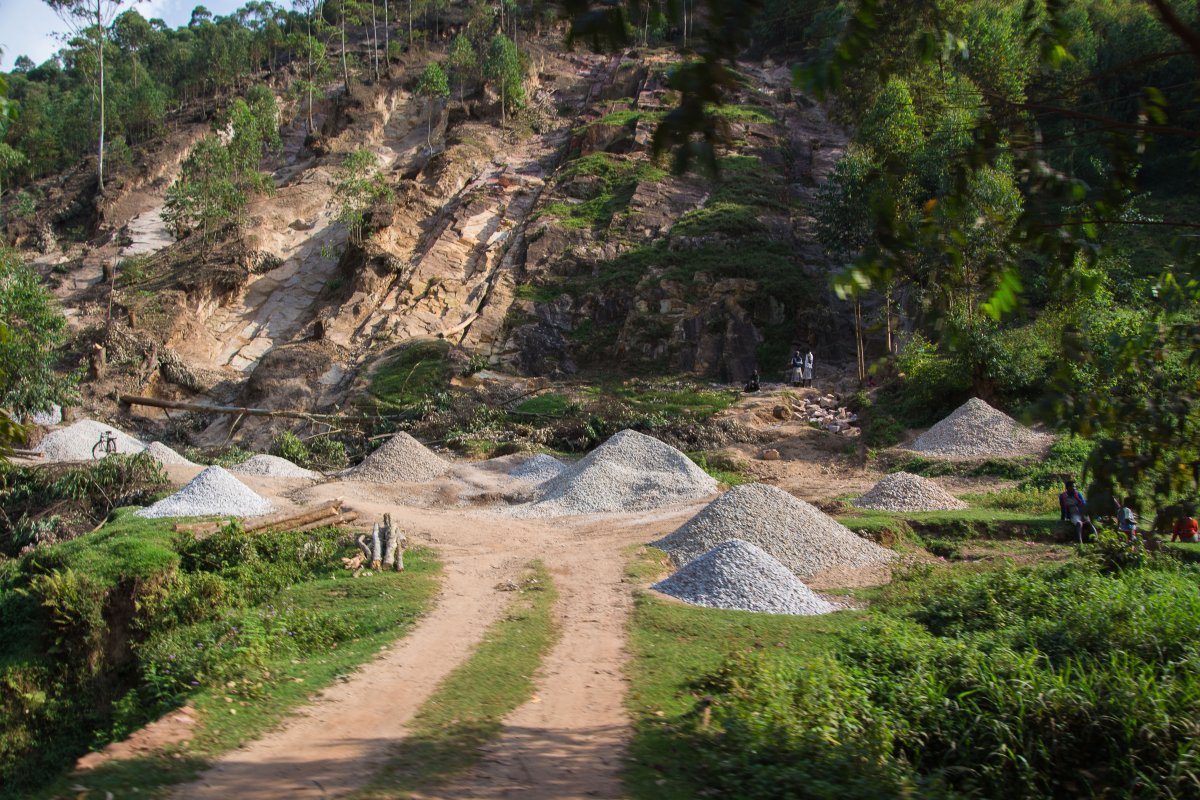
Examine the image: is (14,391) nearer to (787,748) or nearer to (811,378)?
(811,378)

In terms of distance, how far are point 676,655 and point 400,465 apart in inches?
742

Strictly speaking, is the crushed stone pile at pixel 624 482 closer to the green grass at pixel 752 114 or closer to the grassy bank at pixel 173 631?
the grassy bank at pixel 173 631

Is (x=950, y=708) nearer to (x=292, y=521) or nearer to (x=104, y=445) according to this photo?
(x=292, y=521)

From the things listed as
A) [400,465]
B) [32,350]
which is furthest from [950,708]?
[32,350]

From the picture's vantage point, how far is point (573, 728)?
24.2 ft

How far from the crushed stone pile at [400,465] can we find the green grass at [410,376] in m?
6.53

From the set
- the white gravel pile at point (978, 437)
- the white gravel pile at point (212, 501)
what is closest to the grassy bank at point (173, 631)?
the white gravel pile at point (212, 501)

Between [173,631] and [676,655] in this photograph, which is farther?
[173,631]

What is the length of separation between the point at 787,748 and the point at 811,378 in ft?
98.7

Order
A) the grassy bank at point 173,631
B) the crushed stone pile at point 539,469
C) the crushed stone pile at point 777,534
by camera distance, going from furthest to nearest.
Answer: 1. the crushed stone pile at point 539,469
2. the crushed stone pile at point 777,534
3. the grassy bank at point 173,631

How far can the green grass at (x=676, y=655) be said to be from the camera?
632 centimetres

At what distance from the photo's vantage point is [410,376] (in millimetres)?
36812

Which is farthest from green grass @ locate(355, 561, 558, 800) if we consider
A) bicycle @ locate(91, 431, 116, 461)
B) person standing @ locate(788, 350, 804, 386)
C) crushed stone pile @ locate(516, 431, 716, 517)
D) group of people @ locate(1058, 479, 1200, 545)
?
person standing @ locate(788, 350, 804, 386)

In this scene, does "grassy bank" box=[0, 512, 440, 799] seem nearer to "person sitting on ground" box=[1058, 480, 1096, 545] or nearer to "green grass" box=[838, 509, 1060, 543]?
"green grass" box=[838, 509, 1060, 543]
